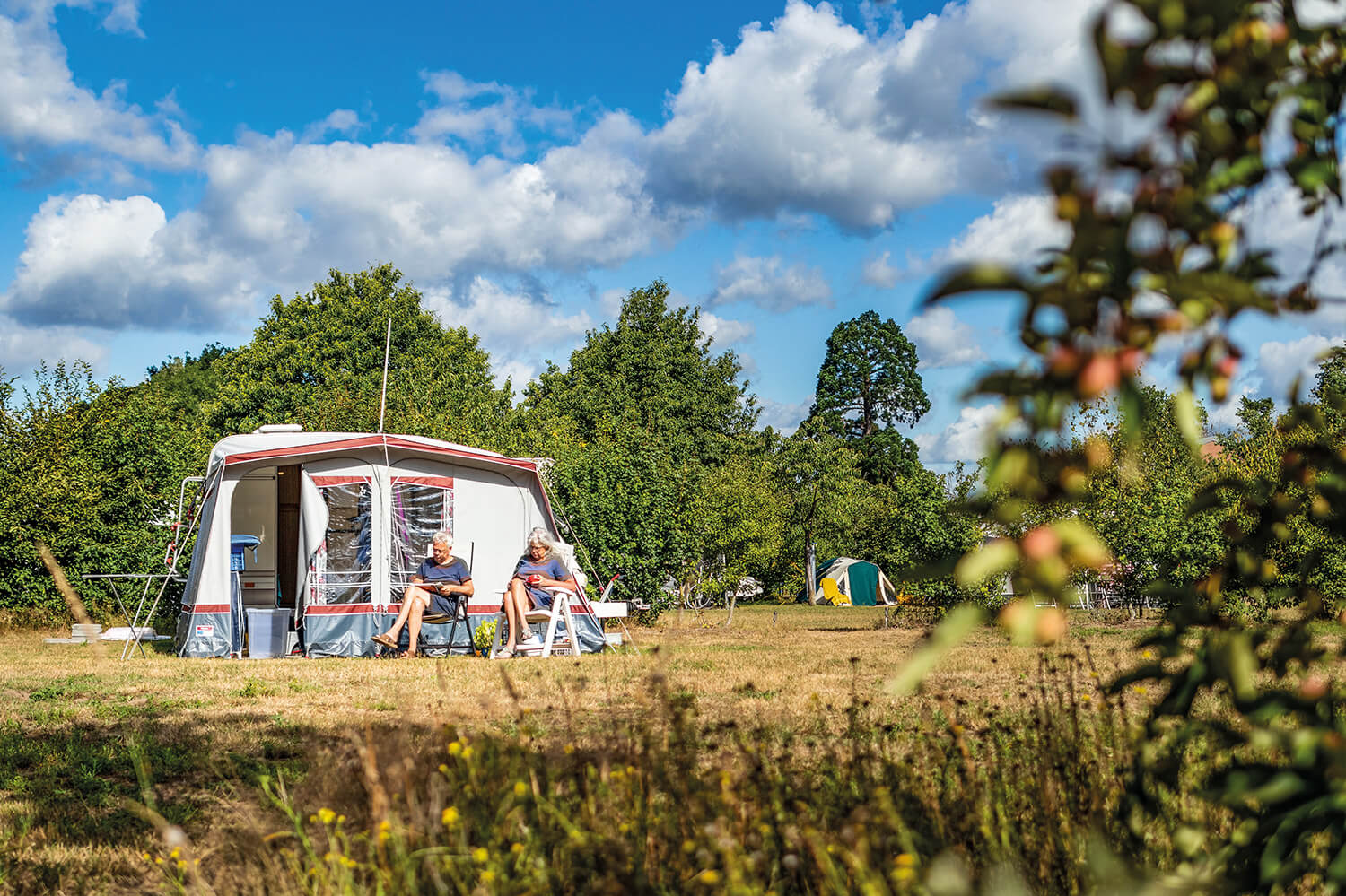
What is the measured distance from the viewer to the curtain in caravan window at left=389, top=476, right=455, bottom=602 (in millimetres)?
11070

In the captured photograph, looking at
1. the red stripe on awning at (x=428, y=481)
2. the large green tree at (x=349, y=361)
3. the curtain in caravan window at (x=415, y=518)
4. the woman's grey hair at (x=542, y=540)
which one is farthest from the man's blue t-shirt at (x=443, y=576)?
the large green tree at (x=349, y=361)

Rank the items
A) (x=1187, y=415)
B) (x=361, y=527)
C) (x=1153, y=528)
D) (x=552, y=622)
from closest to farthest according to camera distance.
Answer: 1. (x=1187, y=415)
2. (x=552, y=622)
3. (x=361, y=527)
4. (x=1153, y=528)

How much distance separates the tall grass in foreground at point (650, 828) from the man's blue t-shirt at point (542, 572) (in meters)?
6.82

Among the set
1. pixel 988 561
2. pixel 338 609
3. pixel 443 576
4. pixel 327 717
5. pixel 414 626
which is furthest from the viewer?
pixel 338 609

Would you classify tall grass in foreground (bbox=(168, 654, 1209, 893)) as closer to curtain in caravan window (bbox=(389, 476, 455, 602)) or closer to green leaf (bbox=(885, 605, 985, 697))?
green leaf (bbox=(885, 605, 985, 697))

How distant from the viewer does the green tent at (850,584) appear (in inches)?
1372

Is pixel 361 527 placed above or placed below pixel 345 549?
above

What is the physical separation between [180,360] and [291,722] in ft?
165

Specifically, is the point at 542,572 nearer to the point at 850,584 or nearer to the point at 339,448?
the point at 339,448

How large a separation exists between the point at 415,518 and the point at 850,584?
85.1 feet

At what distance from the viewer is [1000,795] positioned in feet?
10.3

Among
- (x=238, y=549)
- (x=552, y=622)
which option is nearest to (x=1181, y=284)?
(x=552, y=622)

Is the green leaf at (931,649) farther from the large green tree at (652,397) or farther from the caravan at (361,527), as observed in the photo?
the large green tree at (652,397)

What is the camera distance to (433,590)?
34.2ft
